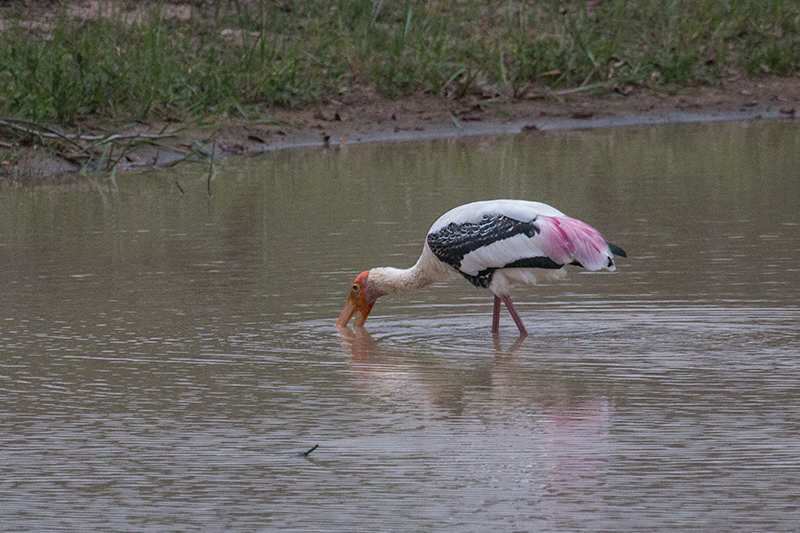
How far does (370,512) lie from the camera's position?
3.79m

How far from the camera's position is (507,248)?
6359 millimetres

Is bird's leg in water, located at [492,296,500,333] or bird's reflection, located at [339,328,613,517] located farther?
bird's leg in water, located at [492,296,500,333]

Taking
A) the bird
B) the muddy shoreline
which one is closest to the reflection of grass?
the muddy shoreline

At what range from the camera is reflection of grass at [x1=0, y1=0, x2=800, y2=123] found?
13430mm

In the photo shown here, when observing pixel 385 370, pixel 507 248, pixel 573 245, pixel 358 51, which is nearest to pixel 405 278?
pixel 507 248

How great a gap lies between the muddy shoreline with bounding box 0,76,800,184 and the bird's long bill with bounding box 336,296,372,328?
5.70m

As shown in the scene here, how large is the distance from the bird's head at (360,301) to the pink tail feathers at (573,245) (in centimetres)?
94

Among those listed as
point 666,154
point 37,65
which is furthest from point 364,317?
point 37,65

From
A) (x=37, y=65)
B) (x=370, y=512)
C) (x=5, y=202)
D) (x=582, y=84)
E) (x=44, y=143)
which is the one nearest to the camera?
(x=370, y=512)

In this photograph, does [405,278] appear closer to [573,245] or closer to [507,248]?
[507,248]

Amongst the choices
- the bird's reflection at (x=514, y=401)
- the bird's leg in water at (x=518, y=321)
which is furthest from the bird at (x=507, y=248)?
the bird's reflection at (x=514, y=401)

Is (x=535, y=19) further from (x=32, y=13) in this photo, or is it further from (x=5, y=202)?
(x=5, y=202)

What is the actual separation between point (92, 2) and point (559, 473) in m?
14.2

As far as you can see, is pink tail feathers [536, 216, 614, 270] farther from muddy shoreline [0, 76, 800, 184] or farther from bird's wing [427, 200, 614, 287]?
muddy shoreline [0, 76, 800, 184]
